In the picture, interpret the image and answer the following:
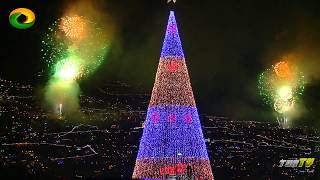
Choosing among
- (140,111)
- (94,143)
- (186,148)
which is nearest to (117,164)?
(94,143)

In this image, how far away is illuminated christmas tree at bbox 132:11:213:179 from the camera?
1065 inches

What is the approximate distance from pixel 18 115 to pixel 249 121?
1611cm

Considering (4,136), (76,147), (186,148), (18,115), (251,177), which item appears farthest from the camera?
(251,177)

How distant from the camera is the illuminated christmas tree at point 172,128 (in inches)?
1065

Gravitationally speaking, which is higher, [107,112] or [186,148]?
[107,112]

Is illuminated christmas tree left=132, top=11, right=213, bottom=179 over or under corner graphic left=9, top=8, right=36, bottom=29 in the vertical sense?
under

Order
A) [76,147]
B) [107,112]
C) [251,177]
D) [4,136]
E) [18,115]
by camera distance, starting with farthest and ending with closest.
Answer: [251,177], [76,147], [107,112], [18,115], [4,136]

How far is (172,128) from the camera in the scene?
27.2 metres

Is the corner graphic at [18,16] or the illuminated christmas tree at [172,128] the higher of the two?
the corner graphic at [18,16]

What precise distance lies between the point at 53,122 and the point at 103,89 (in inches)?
155

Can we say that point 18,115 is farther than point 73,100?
No

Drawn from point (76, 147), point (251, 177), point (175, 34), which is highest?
point (175, 34)

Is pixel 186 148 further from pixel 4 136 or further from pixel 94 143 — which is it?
pixel 94 143

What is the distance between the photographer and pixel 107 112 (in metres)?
39.8
